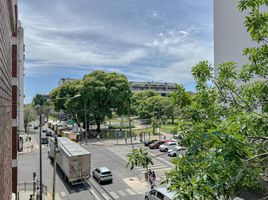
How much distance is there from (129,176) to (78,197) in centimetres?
636

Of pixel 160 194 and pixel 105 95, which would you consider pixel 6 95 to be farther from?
pixel 105 95

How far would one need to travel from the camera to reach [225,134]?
3.18 m

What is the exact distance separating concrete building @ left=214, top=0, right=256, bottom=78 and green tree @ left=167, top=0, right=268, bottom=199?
814 centimetres

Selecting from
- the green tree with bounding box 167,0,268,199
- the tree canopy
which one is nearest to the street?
the green tree with bounding box 167,0,268,199

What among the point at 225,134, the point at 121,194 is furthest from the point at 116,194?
the point at 225,134

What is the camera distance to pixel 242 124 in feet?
13.5

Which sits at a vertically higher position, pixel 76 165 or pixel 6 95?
pixel 6 95

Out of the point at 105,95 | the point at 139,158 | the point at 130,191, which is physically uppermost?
the point at 105,95

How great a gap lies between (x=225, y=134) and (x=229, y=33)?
544 inches

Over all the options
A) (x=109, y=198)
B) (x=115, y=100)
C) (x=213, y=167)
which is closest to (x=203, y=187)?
(x=213, y=167)

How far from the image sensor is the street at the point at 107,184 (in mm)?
18594

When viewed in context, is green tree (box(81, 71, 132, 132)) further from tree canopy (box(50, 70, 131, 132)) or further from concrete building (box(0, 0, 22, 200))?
concrete building (box(0, 0, 22, 200))

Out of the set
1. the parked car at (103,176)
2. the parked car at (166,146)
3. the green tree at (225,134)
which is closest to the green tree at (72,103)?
the parked car at (166,146)

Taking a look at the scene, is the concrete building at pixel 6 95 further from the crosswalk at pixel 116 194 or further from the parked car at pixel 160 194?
the parked car at pixel 160 194
